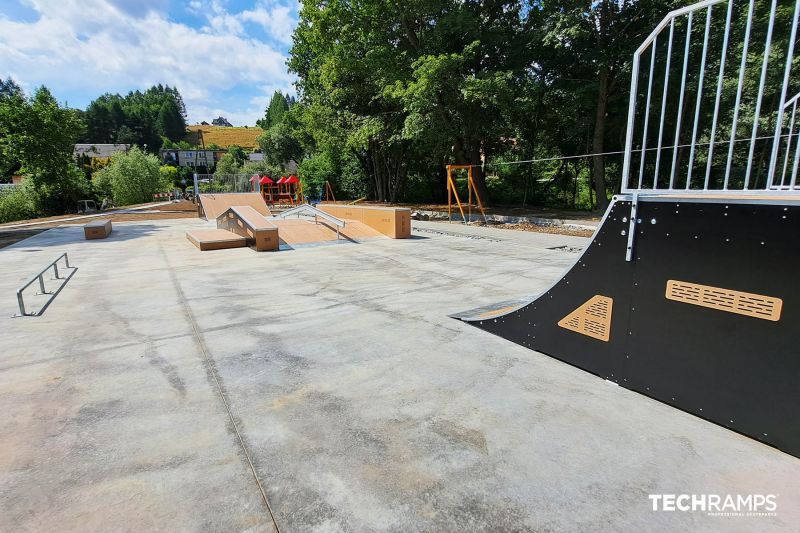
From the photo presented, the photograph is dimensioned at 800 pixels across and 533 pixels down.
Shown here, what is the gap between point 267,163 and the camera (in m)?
71.1

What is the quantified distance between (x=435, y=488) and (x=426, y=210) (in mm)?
24704

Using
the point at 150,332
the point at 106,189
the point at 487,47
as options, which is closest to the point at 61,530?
the point at 150,332

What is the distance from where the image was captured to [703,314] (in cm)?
306

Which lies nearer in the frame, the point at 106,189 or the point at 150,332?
the point at 150,332

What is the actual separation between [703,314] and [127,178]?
1881 inches

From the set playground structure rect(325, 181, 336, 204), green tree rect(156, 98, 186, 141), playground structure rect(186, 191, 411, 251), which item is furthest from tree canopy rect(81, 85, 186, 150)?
playground structure rect(186, 191, 411, 251)

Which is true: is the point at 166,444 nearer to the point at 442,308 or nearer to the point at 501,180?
the point at 442,308

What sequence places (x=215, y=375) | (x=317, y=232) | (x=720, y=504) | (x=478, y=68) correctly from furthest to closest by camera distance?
(x=478, y=68)
(x=317, y=232)
(x=215, y=375)
(x=720, y=504)

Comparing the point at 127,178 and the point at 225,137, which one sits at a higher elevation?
the point at 225,137

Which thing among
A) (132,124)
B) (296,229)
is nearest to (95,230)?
(296,229)

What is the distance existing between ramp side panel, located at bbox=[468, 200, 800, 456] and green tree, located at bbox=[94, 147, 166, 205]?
45.1 meters

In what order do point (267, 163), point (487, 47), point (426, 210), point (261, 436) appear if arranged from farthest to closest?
point (267, 163), point (426, 210), point (487, 47), point (261, 436)

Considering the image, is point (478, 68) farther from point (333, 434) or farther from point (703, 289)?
point (333, 434)

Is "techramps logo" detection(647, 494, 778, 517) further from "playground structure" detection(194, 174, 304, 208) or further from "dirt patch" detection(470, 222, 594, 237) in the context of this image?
"playground structure" detection(194, 174, 304, 208)
